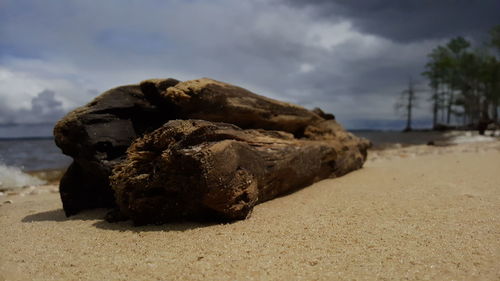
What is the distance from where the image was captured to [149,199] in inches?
148

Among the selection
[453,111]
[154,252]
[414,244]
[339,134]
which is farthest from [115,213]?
[453,111]

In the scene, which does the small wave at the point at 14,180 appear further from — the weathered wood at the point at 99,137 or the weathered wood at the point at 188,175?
the weathered wood at the point at 188,175

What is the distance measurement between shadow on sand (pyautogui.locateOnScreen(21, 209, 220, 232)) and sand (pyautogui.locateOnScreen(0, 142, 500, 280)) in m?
0.02

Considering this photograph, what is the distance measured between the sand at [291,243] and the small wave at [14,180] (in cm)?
599

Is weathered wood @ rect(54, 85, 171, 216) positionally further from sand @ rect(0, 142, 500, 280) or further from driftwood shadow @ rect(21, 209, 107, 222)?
sand @ rect(0, 142, 500, 280)

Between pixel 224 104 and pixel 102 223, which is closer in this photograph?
pixel 102 223

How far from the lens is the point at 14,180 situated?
393 inches

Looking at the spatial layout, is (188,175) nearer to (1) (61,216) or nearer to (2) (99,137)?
(2) (99,137)

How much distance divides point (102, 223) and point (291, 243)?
2414mm

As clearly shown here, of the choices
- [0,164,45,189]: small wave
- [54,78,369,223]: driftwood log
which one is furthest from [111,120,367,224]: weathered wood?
[0,164,45,189]: small wave

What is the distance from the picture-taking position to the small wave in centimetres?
964

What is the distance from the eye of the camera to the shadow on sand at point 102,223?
143 inches

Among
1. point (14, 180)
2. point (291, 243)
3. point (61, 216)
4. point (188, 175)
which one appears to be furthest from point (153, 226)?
point (14, 180)

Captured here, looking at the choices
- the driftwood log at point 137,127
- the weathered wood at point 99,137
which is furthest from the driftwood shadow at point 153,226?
the weathered wood at point 99,137
